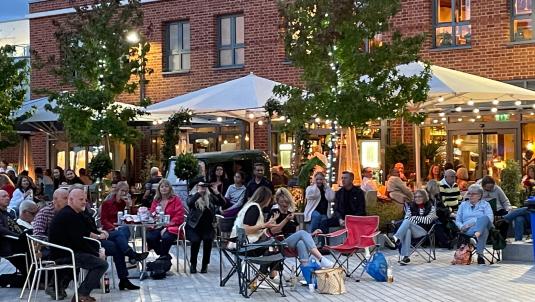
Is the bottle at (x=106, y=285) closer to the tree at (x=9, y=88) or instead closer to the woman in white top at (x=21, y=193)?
the woman in white top at (x=21, y=193)

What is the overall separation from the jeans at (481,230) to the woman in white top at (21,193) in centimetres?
773

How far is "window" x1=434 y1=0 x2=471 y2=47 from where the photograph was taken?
2103 cm

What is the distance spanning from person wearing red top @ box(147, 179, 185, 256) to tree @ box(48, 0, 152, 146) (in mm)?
7057

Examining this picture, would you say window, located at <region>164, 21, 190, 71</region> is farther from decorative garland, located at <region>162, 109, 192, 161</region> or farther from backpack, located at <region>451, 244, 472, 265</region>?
backpack, located at <region>451, 244, 472, 265</region>

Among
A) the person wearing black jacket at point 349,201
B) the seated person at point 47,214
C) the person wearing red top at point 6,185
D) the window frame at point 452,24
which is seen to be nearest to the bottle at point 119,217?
the seated person at point 47,214

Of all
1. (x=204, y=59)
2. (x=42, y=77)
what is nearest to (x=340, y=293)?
(x=204, y=59)

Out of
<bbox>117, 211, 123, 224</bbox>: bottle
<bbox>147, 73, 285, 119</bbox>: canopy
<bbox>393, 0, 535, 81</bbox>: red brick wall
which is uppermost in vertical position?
<bbox>393, 0, 535, 81</bbox>: red brick wall

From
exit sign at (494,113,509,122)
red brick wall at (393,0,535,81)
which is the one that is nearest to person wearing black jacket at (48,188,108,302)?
red brick wall at (393,0,535,81)

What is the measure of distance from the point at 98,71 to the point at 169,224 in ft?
28.3

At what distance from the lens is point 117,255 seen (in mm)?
10711

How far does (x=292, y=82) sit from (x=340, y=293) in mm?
13781

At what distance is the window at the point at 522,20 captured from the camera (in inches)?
791

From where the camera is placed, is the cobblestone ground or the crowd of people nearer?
the crowd of people

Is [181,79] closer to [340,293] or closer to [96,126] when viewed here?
[96,126]
